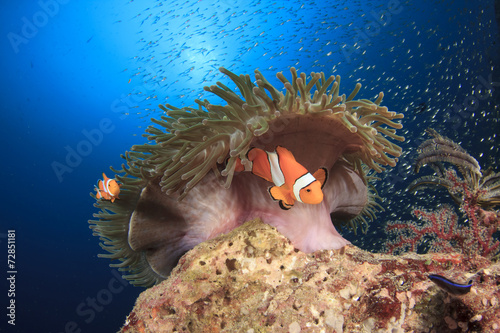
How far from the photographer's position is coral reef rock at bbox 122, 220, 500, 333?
4.13 feet

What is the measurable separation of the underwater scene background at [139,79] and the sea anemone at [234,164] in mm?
9215

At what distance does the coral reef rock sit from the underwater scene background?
9826mm

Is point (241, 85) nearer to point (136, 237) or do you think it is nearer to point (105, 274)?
point (136, 237)

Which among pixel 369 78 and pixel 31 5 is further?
pixel 369 78

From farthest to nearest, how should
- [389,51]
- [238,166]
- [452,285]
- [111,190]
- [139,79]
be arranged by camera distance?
[139,79] → [389,51] → [111,190] → [238,166] → [452,285]

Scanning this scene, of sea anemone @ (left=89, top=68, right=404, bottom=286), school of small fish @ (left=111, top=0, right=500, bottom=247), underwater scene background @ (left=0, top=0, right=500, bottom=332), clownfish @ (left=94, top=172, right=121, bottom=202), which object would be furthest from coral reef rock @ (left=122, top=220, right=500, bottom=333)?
underwater scene background @ (left=0, top=0, right=500, bottom=332)

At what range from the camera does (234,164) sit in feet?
5.84

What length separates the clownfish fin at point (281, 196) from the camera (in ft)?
5.13

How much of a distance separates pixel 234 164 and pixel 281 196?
397 mm

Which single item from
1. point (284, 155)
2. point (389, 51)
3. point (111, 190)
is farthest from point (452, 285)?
point (389, 51)

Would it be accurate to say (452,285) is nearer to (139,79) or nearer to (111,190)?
(111,190)

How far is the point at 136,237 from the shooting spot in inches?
88.2

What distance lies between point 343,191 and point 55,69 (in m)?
22.4

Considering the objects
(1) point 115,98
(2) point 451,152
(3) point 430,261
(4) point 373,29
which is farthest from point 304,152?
(1) point 115,98
